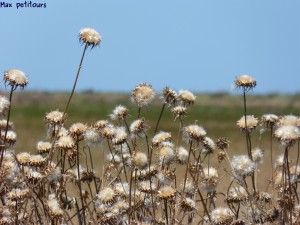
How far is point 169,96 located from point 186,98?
0.24ft

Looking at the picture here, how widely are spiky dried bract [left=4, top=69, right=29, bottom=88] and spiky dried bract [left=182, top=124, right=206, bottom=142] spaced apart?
2.09 feet

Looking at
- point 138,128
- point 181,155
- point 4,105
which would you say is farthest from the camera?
point 181,155

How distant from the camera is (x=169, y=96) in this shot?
358 centimetres

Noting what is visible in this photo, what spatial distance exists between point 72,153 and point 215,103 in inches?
1821

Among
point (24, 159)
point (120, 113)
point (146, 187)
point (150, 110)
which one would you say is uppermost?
point (150, 110)

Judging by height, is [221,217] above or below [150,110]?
below

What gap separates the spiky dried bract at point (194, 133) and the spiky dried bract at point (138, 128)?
206 mm

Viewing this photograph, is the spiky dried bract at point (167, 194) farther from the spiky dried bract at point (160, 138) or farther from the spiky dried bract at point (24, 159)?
the spiky dried bract at point (24, 159)

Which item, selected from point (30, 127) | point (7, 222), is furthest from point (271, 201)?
point (30, 127)

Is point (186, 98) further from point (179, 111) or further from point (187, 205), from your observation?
point (187, 205)

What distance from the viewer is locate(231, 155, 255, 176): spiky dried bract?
3200mm

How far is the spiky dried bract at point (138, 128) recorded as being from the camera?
342cm

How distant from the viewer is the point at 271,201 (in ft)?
11.6

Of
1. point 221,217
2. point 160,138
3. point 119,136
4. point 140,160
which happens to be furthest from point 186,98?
point 221,217
